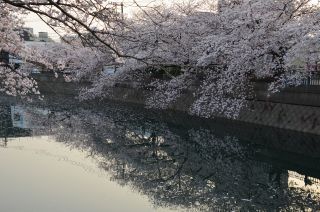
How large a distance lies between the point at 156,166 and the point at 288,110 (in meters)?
8.62

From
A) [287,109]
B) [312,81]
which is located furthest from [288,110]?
[312,81]

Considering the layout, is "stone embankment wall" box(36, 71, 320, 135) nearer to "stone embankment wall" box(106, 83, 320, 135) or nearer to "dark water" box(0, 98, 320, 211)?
"stone embankment wall" box(106, 83, 320, 135)

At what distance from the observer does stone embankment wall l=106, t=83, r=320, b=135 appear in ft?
A: 68.5

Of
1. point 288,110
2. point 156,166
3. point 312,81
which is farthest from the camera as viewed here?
point 312,81

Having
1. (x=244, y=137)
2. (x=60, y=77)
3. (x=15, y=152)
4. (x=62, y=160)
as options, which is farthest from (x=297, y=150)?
(x=60, y=77)

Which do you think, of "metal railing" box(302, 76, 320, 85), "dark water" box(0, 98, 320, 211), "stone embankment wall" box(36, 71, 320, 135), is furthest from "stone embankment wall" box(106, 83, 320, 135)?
"metal railing" box(302, 76, 320, 85)

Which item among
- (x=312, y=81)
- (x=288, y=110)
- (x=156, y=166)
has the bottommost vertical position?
(x=156, y=166)

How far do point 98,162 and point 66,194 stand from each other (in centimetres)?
452

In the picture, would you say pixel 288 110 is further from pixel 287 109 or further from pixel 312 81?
pixel 312 81

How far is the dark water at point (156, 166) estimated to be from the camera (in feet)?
41.4

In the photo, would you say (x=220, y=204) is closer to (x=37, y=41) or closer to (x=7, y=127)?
(x=7, y=127)

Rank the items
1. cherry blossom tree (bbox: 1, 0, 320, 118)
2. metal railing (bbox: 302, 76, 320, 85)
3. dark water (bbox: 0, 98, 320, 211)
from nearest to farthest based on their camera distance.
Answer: dark water (bbox: 0, 98, 320, 211) < cherry blossom tree (bbox: 1, 0, 320, 118) < metal railing (bbox: 302, 76, 320, 85)

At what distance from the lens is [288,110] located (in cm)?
2233

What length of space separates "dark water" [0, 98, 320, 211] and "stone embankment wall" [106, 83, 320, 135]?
584 millimetres
